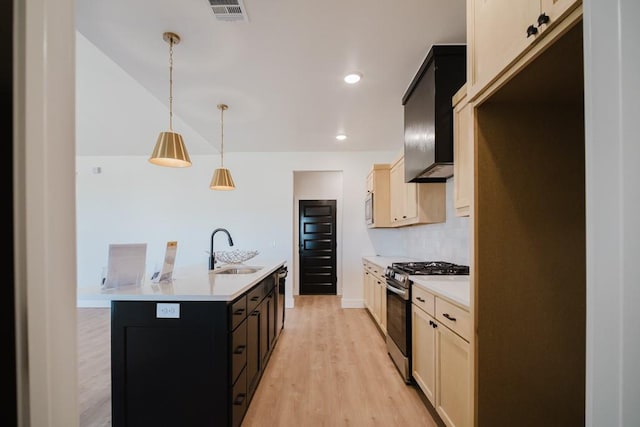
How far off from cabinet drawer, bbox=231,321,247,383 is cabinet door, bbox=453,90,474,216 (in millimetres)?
1554

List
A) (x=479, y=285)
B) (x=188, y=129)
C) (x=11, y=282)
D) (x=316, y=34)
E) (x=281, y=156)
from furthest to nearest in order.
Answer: (x=281, y=156) < (x=188, y=129) < (x=316, y=34) < (x=479, y=285) < (x=11, y=282)

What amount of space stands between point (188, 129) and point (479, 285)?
4.39 m

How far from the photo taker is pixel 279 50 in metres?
2.35

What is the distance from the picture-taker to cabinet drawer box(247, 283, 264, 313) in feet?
6.84

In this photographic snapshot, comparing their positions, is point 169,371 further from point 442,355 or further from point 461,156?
point 461,156

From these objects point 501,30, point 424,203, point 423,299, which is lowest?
point 423,299

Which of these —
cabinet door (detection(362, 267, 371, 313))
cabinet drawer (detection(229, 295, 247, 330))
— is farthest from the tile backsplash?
cabinet drawer (detection(229, 295, 247, 330))

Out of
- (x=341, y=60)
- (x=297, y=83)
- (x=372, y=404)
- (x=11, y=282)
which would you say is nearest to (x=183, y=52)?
(x=297, y=83)

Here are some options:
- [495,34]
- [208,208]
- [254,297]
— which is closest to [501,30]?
[495,34]

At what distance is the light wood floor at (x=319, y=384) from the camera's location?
208cm

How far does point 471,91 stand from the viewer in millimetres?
1279

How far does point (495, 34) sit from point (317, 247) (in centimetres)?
550

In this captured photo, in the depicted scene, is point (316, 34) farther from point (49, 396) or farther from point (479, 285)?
point (49, 396)

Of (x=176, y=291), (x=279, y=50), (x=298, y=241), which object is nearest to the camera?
(x=176, y=291)
